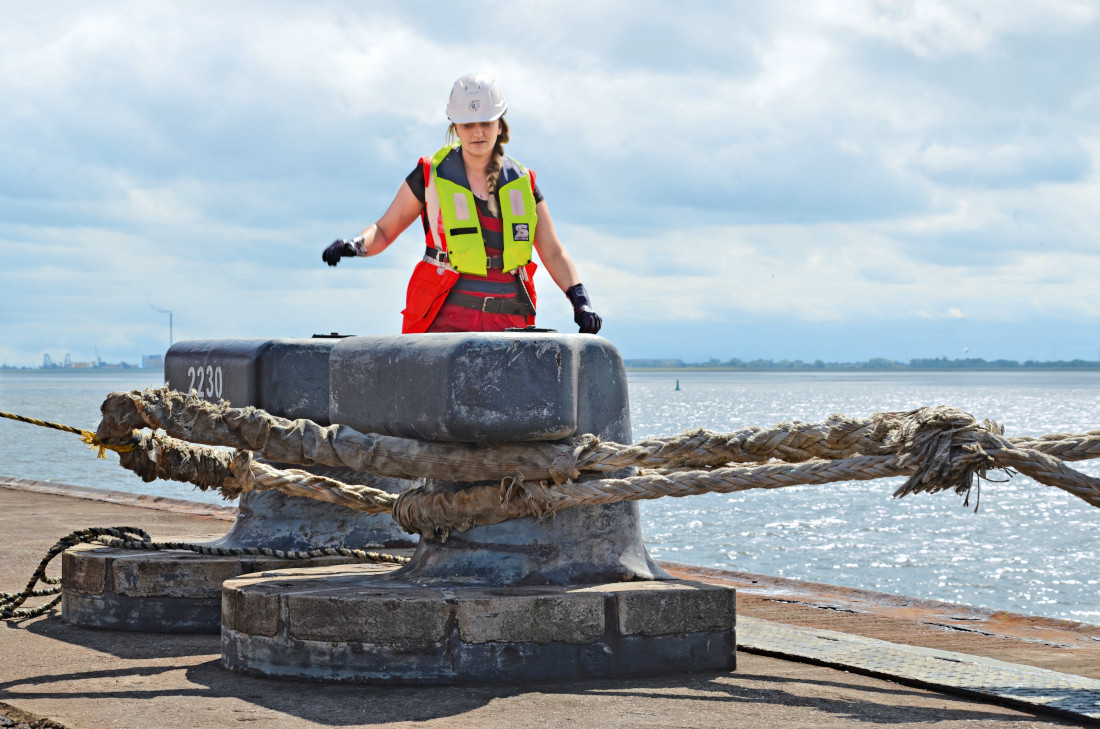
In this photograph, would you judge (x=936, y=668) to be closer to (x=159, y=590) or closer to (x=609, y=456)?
(x=609, y=456)

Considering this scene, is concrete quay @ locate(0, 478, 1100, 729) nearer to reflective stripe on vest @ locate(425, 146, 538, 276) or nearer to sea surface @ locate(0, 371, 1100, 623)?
reflective stripe on vest @ locate(425, 146, 538, 276)

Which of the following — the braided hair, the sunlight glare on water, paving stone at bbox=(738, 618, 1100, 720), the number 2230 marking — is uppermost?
the braided hair

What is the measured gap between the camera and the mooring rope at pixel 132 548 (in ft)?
16.1

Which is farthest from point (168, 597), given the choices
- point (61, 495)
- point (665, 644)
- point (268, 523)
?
point (61, 495)

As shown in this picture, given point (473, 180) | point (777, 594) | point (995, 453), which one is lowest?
point (777, 594)

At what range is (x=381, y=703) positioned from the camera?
11.6 ft

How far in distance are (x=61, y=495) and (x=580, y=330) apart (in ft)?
21.5

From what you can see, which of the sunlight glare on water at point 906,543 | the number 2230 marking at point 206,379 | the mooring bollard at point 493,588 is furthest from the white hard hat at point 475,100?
the sunlight glare on water at point 906,543

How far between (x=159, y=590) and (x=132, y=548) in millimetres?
410

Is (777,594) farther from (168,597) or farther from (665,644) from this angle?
(168,597)

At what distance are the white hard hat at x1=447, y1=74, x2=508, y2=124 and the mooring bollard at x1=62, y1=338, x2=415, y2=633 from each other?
103 centimetres

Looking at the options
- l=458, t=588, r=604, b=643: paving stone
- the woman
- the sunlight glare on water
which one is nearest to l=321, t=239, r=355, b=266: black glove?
the woman

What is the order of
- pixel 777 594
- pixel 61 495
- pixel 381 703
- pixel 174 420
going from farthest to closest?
pixel 61 495
pixel 777 594
pixel 174 420
pixel 381 703

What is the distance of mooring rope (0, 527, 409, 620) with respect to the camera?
4914 mm
